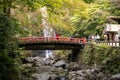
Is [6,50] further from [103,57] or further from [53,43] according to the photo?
[53,43]

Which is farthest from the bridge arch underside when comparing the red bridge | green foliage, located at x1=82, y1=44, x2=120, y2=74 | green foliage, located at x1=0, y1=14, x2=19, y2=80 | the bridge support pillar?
green foliage, located at x1=0, y1=14, x2=19, y2=80

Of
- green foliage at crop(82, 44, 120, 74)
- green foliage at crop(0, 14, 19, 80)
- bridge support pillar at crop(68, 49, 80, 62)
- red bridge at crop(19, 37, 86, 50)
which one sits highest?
green foliage at crop(0, 14, 19, 80)

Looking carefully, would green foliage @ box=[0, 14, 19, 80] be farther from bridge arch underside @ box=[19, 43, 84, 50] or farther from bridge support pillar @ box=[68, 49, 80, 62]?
bridge support pillar @ box=[68, 49, 80, 62]

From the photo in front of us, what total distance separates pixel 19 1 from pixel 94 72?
12596 mm

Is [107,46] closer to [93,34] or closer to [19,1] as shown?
[93,34]

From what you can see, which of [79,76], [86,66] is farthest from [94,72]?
[86,66]

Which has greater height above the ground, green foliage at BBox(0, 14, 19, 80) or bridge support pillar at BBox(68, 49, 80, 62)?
green foliage at BBox(0, 14, 19, 80)

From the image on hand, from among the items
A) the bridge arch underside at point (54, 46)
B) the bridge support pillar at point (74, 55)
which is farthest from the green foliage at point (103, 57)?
the bridge support pillar at point (74, 55)

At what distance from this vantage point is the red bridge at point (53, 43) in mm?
30594

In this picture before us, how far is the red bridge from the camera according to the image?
3059 cm

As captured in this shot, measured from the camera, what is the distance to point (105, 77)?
2083 cm

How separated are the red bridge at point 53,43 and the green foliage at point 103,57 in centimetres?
179

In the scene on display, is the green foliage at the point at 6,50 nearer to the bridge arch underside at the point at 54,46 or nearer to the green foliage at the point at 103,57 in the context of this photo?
the green foliage at the point at 103,57

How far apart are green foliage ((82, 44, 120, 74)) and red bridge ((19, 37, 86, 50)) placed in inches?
70.5
